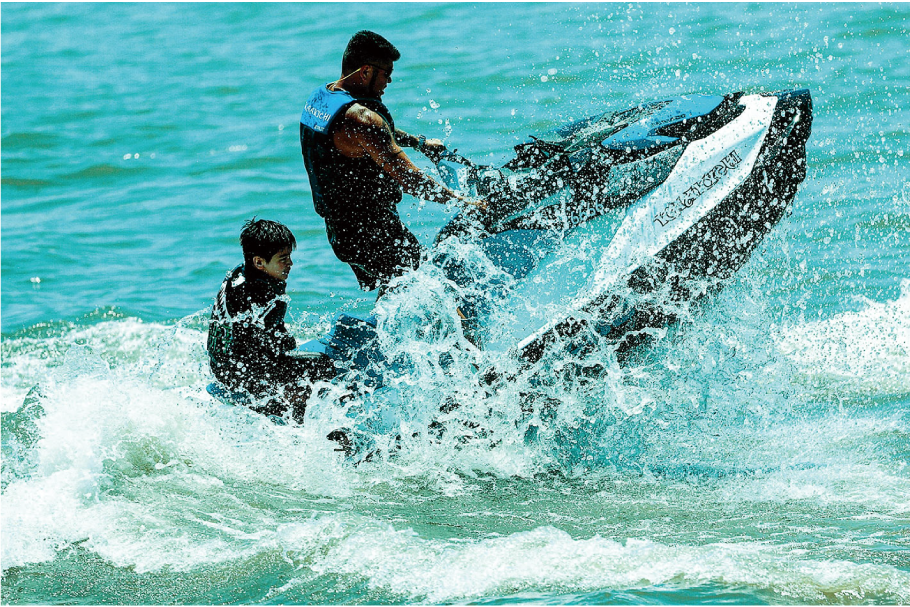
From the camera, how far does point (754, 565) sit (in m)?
3.79

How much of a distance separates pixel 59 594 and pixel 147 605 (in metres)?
0.42

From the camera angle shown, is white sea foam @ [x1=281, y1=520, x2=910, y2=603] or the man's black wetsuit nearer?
white sea foam @ [x1=281, y1=520, x2=910, y2=603]

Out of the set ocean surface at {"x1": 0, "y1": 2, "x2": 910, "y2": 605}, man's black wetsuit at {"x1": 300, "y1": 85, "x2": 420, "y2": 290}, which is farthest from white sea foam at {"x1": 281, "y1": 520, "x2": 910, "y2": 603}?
man's black wetsuit at {"x1": 300, "y1": 85, "x2": 420, "y2": 290}

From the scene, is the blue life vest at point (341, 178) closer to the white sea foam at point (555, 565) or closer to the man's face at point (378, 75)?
the man's face at point (378, 75)

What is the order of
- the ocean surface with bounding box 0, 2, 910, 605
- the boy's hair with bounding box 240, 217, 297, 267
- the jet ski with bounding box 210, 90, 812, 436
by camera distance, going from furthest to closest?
1. the jet ski with bounding box 210, 90, 812, 436
2. the boy's hair with bounding box 240, 217, 297, 267
3. the ocean surface with bounding box 0, 2, 910, 605

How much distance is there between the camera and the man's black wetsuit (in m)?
4.62

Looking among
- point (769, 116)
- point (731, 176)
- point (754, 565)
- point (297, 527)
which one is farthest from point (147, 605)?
point (769, 116)

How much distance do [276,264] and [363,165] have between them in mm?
608

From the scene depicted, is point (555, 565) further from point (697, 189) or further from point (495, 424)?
point (697, 189)

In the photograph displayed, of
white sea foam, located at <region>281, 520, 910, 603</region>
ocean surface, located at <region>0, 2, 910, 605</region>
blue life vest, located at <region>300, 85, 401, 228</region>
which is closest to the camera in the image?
white sea foam, located at <region>281, 520, 910, 603</region>

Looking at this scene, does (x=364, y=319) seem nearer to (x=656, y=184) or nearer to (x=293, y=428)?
(x=293, y=428)

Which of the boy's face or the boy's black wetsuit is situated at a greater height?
the boy's face

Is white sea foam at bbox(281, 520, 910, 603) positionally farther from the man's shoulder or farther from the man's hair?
the man's hair

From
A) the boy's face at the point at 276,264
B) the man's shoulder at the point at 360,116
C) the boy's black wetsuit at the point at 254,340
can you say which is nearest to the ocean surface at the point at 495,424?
the boy's black wetsuit at the point at 254,340
